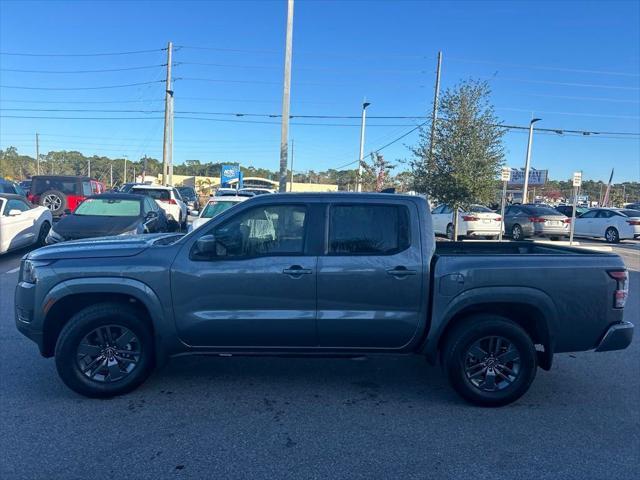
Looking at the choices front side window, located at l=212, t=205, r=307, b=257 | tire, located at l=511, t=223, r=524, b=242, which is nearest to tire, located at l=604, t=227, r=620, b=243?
tire, located at l=511, t=223, r=524, b=242

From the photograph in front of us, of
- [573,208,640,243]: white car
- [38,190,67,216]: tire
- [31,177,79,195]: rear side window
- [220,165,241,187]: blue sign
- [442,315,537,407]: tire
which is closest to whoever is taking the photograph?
[442,315,537,407]: tire

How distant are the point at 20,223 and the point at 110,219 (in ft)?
8.04

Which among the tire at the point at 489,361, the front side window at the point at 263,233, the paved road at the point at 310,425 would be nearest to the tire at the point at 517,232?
the paved road at the point at 310,425

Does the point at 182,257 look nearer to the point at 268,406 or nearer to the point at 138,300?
the point at 138,300

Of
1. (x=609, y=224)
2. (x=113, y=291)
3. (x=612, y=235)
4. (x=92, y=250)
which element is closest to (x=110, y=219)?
(x=92, y=250)

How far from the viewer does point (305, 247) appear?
427 cm

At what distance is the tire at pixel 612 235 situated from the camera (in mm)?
20394

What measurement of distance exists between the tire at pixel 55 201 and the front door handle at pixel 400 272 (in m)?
14.5

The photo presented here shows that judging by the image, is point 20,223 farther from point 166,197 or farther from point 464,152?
point 464,152

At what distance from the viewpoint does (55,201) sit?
15930 millimetres

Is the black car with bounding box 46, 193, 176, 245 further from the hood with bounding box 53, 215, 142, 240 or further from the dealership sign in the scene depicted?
the dealership sign

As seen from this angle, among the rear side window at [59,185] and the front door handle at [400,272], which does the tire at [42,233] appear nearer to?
the rear side window at [59,185]

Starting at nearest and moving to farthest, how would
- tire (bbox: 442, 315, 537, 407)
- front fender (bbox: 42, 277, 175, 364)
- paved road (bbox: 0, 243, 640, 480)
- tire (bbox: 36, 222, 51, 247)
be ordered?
paved road (bbox: 0, 243, 640, 480)
front fender (bbox: 42, 277, 175, 364)
tire (bbox: 442, 315, 537, 407)
tire (bbox: 36, 222, 51, 247)

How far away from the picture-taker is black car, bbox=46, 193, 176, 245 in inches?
402
